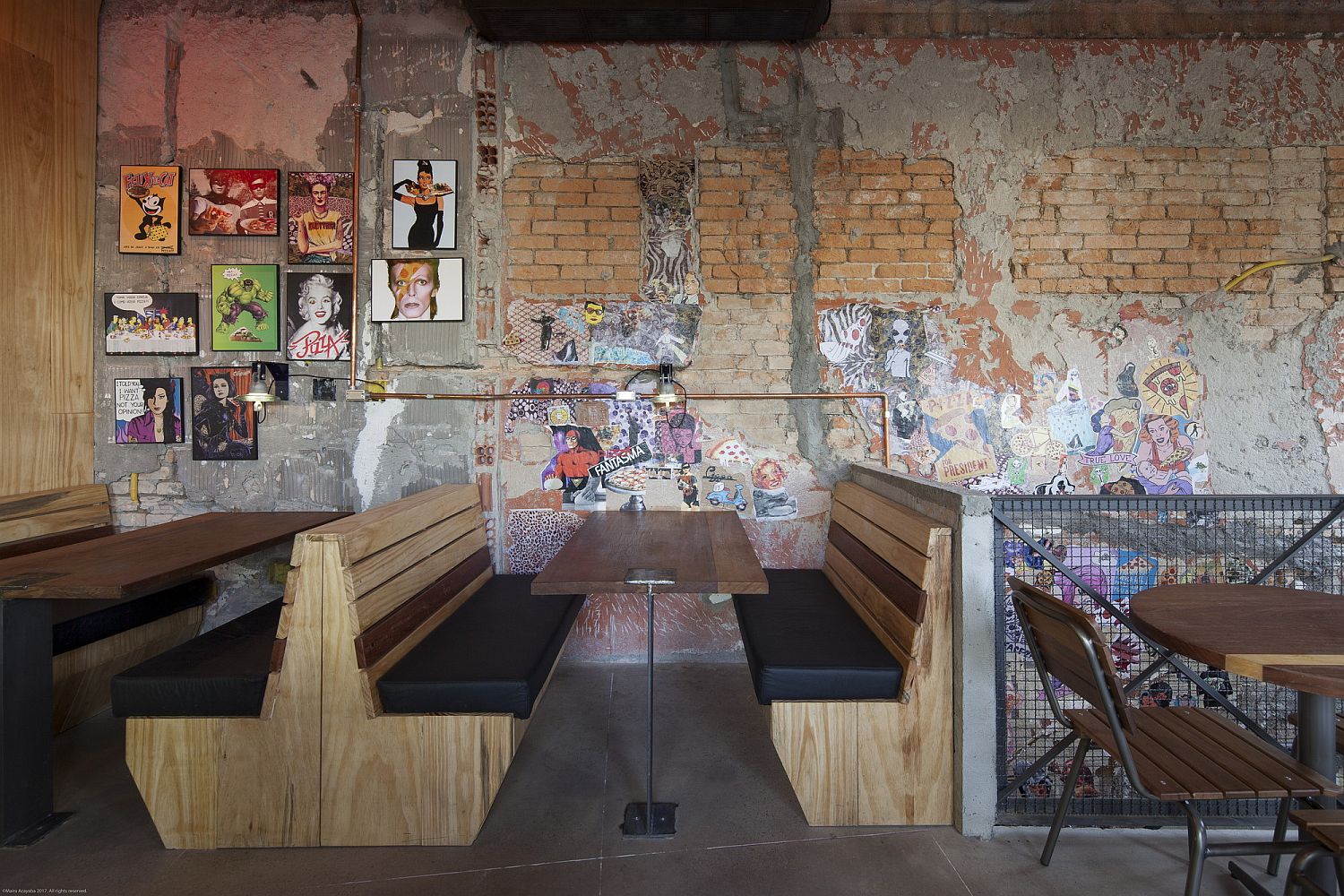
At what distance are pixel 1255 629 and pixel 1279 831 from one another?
77 centimetres

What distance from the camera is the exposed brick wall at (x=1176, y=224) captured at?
3.58m

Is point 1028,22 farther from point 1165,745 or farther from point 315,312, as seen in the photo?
point 315,312

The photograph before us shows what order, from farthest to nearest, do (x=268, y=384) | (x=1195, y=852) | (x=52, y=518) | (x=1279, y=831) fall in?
(x=268, y=384) → (x=52, y=518) → (x=1279, y=831) → (x=1195, y=852)

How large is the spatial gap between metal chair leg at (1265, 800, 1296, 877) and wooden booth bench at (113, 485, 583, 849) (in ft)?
7.49

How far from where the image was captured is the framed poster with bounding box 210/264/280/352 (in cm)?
361

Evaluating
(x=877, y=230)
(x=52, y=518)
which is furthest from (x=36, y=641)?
(x=877, y=230)

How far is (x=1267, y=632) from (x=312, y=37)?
16.5 ft

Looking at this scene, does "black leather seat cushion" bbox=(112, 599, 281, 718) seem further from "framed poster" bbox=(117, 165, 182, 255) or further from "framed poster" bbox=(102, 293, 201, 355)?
"framed poster" bbox=(117, 165, 182, 255)

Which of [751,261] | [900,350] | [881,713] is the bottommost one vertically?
[881,713]

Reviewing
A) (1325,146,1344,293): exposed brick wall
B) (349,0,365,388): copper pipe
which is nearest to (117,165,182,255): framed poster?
(349,0,365,388): copper pipe

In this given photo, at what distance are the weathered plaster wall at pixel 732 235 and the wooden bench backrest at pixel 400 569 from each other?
62 cm

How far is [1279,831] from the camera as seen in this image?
1.92m

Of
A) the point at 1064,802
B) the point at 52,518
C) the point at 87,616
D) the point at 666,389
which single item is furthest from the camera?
the point at 666,389

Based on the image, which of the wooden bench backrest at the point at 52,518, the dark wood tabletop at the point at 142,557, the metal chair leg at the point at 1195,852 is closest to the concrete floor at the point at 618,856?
the metal chair leg at the point at 1195,852
